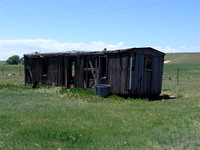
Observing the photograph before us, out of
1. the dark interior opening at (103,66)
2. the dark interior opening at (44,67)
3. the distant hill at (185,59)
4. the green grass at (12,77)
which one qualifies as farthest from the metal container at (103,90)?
the distant hill at (185,59)

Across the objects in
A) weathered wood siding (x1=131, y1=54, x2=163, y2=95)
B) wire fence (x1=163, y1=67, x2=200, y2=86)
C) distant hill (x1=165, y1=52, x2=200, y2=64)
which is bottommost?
wire fence (x1=163, y1=67, x2=200, y2=86)

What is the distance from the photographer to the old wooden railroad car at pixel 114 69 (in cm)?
1166

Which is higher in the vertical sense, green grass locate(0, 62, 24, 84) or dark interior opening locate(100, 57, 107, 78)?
dark interior opening locate(100, 57, 107, 78)

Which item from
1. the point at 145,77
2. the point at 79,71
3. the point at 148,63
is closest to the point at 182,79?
the point at 148,63

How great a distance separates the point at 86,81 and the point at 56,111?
6.69 metres

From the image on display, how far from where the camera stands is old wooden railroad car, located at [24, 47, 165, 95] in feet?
38.3

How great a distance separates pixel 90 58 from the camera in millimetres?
13945

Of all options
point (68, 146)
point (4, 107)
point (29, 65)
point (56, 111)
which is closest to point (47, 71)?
point (29, 65)

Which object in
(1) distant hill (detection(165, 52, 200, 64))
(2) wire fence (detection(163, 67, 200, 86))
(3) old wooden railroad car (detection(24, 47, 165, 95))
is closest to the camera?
(3) old wooden railroad car (detection(24, 47, 165, 95))

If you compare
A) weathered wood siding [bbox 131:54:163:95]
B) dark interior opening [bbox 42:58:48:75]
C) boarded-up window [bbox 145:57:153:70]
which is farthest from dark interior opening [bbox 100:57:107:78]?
dark interior opening [bbox 42:58:48:75]

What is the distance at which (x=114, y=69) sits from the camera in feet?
40.5

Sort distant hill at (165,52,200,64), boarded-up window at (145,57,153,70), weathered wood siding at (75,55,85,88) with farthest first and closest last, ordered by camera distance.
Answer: distant hill at (165,52,200,64) → weathered wood siding at (75,55,85,88) → boarded-up window at (145,57,153,70)

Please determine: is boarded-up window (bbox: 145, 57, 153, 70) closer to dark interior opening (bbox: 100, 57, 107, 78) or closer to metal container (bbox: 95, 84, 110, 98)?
dark interior opening (bbox: 100, 57, 107, 78)

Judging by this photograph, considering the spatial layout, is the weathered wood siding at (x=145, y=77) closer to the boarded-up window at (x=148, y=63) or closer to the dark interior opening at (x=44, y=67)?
the boarded-up window at (x=148, y=63)
